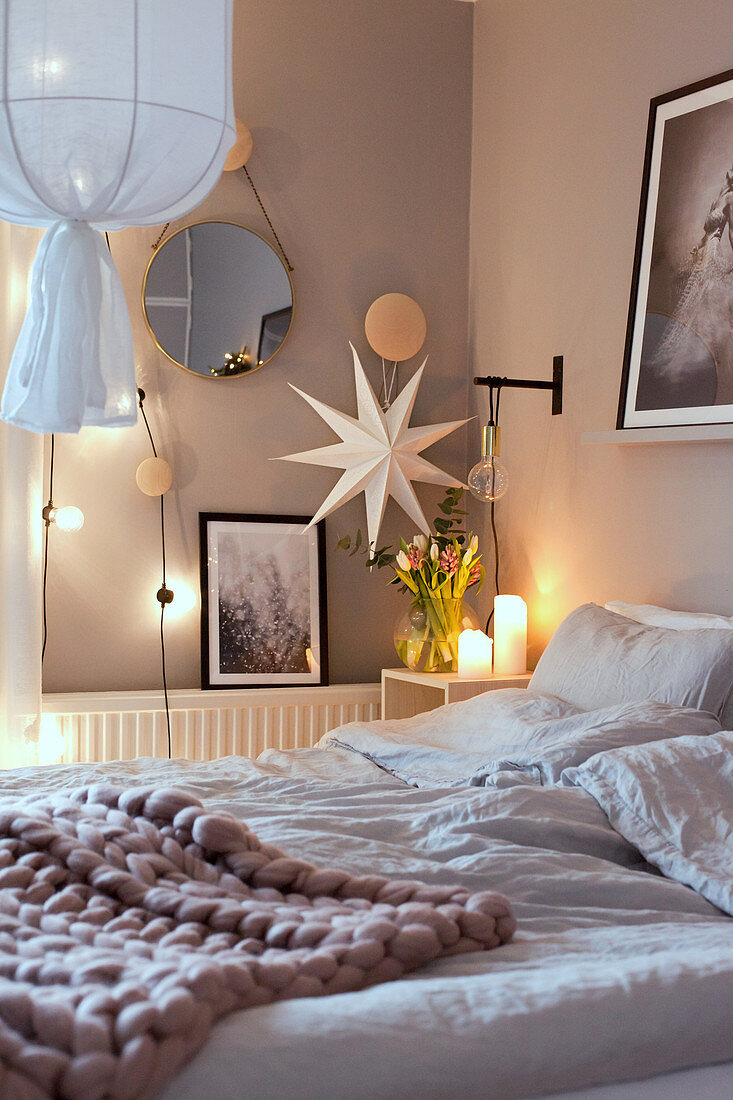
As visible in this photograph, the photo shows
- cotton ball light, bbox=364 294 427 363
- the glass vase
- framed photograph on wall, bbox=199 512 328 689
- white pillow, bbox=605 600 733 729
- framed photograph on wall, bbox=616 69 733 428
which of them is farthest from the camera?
cotton ball light, bbox=364 294 427 363

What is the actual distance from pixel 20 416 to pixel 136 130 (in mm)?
442

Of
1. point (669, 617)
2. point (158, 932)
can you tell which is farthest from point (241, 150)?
point (158, 932)

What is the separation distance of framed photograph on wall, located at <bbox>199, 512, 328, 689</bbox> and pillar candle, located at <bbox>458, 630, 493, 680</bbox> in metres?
0.53

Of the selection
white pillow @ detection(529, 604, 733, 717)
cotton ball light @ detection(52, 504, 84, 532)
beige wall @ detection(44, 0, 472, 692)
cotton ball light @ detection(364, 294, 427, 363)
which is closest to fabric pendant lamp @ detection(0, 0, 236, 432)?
white pillow @ detection(529, 604, 733, 717)

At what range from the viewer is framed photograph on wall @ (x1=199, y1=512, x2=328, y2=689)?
3.18 meters

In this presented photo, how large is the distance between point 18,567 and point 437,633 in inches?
46.6

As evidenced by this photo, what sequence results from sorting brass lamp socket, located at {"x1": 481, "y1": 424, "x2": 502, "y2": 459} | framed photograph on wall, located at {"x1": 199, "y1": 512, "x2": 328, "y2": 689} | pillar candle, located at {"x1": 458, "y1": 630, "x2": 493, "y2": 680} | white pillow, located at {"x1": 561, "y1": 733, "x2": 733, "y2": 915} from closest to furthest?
white pillow, located at {"x1": 561, "y1": 733, "x2": 733, "y2": 915} < brass lamp socket, located at {"x1": 481, "y1": 424, "x2": 502, "y2": 459} < pillar candle, located at {"x1": 458, "y1": 630, "x2": 493, "y2": 680} < framed photograph on wall, located at {"x1": 199, "y1": 512, "x2": 328, "y2": 689}

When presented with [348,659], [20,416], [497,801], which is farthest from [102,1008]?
[348,659]

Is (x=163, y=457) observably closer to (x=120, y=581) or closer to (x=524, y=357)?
(x=120, y=581)

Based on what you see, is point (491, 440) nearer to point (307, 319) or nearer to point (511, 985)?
point (307, 319)

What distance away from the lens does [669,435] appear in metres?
2.46

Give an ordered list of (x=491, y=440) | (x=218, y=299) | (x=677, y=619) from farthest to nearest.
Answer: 1. (x=218, y=299)
2. (x=491, y=440)
3. (x=677, y=619)

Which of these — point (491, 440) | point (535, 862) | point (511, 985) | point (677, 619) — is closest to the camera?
point (511, 985)

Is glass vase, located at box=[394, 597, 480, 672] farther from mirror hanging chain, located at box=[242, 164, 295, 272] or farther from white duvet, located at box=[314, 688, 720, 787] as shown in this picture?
mirror hanging chain, located at box=[242, 164, 295, 272]
